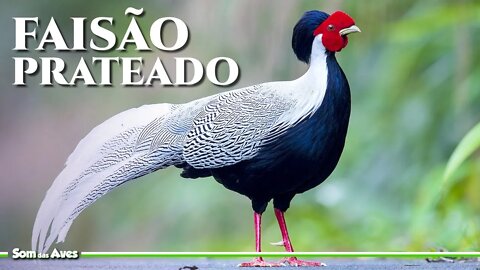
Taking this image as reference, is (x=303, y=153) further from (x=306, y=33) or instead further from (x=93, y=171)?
(x=93, y=171)

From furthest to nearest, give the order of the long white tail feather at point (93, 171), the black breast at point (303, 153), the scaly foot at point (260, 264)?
the long white tail feather at point (93, 171) < the scaly foot at point (260, 264) < the black breast at point (303, 153)

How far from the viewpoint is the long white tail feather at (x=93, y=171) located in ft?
20.9

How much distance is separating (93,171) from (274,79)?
32.8 inches

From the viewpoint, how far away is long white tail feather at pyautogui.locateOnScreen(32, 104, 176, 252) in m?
6.38

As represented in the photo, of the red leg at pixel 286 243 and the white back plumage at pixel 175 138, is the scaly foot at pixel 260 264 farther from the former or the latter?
the white back plumage at pixel 175 138

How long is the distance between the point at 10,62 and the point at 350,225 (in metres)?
1.58

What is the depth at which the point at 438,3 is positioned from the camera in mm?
6770

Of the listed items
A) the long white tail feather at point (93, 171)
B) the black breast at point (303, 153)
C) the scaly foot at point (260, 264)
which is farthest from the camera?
the long white tail feather at point (93, 171)

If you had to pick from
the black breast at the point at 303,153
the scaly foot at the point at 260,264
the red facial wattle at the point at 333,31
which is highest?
the red facial wattle at the point at 333,31

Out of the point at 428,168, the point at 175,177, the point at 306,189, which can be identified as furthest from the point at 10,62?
the point at 428,168

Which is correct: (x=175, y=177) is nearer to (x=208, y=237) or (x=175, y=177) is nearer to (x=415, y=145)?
(x=208, y=237)

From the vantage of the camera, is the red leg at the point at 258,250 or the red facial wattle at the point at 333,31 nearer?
the red facial wattle at the point at 333,31

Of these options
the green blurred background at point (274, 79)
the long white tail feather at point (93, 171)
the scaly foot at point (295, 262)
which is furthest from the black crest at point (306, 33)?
the scaly foot at point (295, 262)

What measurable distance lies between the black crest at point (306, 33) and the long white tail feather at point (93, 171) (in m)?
0.59
